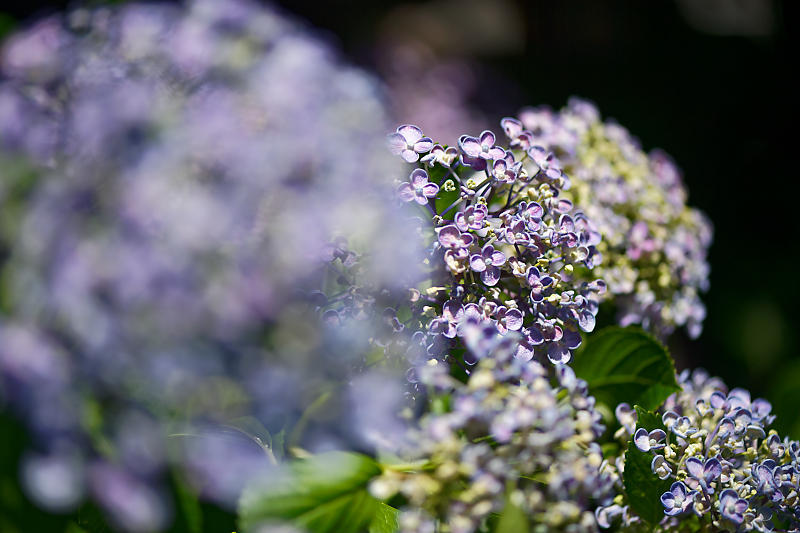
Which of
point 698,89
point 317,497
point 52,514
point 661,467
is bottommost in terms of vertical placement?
point 52,514

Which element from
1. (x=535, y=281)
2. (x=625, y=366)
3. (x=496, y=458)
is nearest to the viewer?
(x=496, y=458)

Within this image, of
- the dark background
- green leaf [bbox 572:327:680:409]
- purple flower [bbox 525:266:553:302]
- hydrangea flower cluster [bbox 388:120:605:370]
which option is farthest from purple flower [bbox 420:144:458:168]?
the dark background

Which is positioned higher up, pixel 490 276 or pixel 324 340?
pixel 490 276

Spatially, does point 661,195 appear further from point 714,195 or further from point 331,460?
point 714,195

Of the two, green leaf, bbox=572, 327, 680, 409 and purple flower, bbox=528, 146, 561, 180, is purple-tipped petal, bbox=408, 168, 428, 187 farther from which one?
green leaf, bbox=572, 327, 680, 409

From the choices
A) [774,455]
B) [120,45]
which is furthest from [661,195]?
[120,45]

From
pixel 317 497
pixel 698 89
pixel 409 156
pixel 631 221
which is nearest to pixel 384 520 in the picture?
pixel 317 497

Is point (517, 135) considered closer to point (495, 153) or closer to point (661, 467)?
point (495, 153)

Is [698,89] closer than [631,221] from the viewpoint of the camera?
No

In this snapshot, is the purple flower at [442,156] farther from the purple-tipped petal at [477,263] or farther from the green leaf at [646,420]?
the green leaf at [646,420]

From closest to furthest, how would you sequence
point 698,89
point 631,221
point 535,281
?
point 535,281, point 631,221, point 698,89
